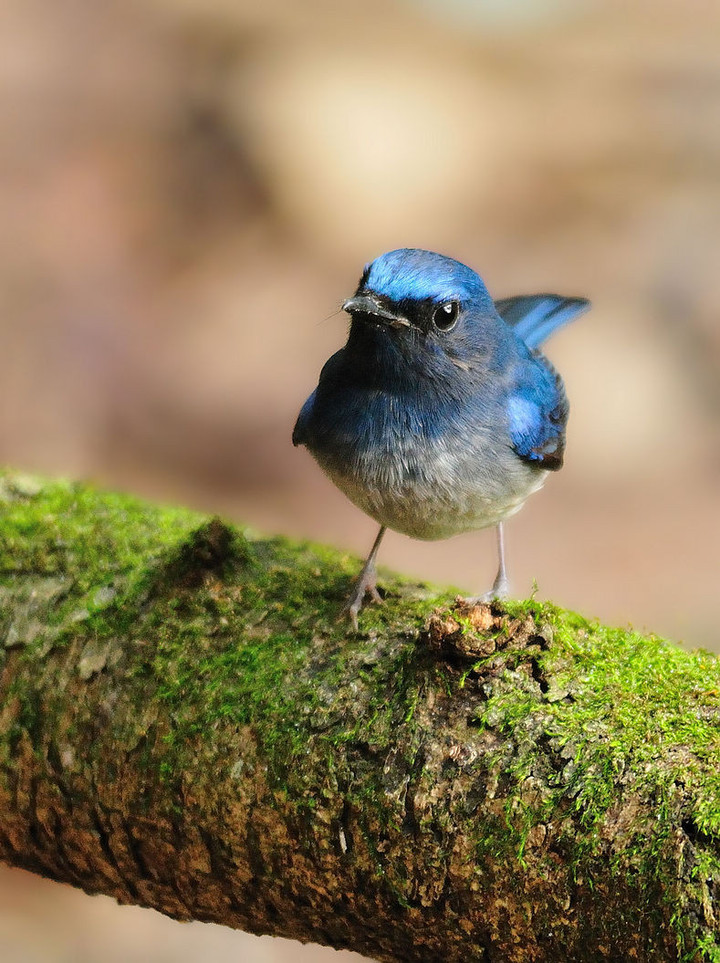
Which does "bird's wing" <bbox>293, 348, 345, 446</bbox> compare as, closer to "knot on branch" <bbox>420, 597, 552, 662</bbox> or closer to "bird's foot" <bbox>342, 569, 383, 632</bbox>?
"bird's foot" <bbox>342, 569, 383, 632</bbox>

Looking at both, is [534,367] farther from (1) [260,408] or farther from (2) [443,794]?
(1) [260,408]

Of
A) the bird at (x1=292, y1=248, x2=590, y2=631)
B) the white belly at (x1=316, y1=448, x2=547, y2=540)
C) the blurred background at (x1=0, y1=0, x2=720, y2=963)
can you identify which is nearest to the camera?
the bird at (x1=292, y1=248, x2=590, y2=631)

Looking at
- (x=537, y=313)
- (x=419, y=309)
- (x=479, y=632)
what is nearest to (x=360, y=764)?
(x=479, y=632)

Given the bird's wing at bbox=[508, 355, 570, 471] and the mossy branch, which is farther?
the bird's wing at bbox=[508, 355, 570, 471]

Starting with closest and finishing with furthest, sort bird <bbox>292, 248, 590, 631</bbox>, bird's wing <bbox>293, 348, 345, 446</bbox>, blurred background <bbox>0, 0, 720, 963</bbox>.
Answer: bird <bbox>292, 248, 590, 631</bbox> < bird's wing <bbox>293, 348, 345, 446</bbox> < blurred background <bbox>0, 0, 720, 963</bbox>

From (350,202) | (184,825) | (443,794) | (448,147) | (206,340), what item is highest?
(448,147)

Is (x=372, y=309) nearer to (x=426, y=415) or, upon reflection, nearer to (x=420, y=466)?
(x=426, y=415)

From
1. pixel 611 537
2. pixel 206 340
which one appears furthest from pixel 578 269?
pixel 206 340

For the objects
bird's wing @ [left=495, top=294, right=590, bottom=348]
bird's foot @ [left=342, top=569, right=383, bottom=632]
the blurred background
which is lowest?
bird's foot @ [left=342, top=569, right=383, bottom=632]

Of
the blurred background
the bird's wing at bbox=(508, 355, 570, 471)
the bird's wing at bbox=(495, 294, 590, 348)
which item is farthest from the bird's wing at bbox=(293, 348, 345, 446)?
the blurred background
